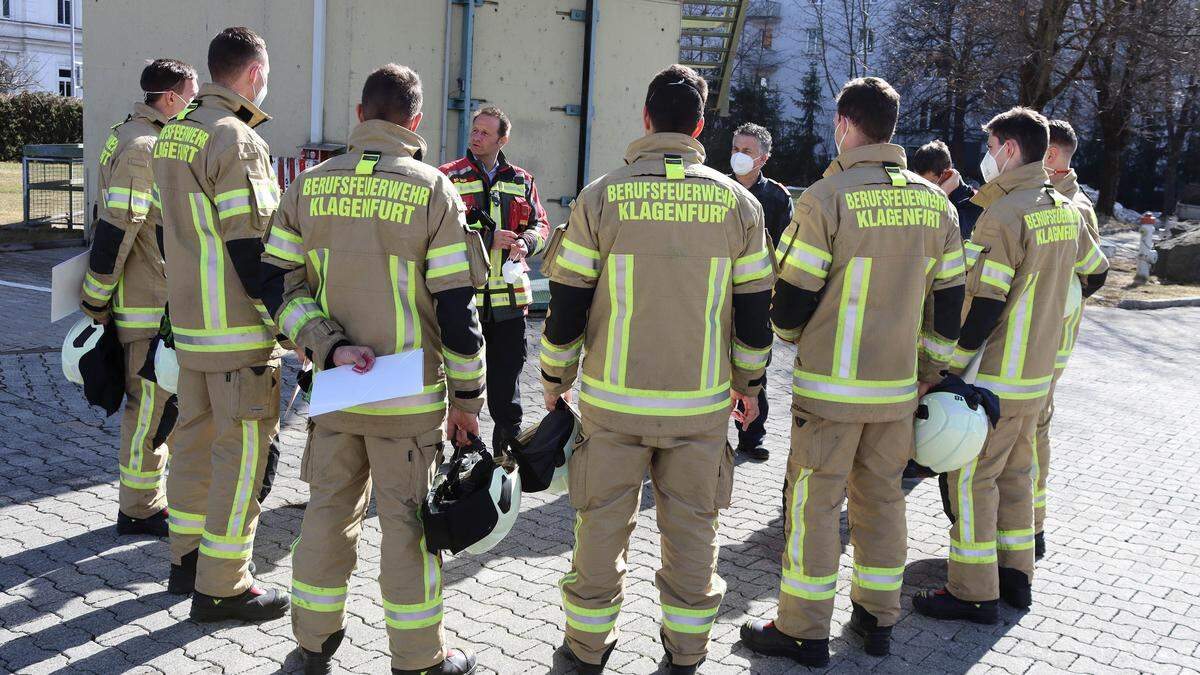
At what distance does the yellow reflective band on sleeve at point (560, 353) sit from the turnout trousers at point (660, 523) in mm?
241

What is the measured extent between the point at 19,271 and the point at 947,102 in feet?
94.4

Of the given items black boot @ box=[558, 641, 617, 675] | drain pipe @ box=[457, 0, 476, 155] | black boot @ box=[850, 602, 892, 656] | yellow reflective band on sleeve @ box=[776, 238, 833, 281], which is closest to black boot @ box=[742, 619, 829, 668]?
black boot @ box=[850, 602, 892, 656]

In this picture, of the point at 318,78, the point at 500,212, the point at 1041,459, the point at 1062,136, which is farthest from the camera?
the point at 318,78

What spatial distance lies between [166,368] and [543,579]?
1922 mm

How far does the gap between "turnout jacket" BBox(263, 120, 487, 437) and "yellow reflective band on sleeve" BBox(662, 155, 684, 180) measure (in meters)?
0.72

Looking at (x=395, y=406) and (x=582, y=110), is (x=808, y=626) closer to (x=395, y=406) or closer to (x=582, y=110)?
(x=395, y=406)

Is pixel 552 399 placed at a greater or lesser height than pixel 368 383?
lesser

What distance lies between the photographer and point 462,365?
12.1ft

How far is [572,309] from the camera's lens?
12.5ft

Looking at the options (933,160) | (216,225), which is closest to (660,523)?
(216,225)

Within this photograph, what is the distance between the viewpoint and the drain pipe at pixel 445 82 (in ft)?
38.1

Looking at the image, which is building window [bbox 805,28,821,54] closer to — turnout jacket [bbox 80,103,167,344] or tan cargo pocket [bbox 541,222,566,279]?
turnout jacket [bbox 80,103,167,344]

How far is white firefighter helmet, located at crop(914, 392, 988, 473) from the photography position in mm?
4242

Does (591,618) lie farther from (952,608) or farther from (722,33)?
(722,33)
